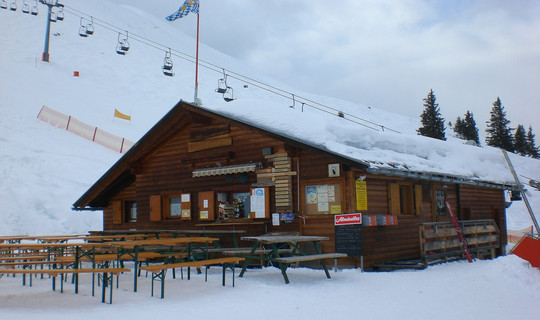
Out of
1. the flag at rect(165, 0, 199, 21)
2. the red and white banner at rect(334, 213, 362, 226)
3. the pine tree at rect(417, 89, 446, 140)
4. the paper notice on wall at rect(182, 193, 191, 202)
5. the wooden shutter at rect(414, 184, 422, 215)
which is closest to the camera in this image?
the red and white banner at rect(334, 213, 362, 226)

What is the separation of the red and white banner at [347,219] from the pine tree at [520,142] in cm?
5061

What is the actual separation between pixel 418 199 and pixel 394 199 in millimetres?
1305

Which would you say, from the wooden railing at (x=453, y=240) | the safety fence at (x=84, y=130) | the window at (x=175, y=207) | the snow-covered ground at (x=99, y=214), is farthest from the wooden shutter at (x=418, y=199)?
the safety fence at (x=84, y=130)

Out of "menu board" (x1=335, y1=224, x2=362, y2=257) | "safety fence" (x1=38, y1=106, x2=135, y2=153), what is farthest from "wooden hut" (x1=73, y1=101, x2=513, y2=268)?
"safety fence" (x1=38, y1=106, x2=135, y2=153)

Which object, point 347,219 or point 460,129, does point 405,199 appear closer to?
point 347,219

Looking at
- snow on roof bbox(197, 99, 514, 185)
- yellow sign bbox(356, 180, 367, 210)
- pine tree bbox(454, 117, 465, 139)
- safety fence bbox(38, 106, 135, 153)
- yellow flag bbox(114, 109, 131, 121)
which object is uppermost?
pine tree bbox(454, 117, 465, 139)

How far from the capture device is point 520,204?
35531 mm

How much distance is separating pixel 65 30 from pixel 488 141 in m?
51.1

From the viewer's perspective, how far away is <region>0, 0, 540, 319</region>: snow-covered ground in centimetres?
748

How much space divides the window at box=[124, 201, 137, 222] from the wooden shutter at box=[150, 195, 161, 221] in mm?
2184

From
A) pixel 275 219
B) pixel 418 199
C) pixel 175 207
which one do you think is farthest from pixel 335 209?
pixel 175 207

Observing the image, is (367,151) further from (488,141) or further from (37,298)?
(488,141)

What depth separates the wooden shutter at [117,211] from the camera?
59.2ft

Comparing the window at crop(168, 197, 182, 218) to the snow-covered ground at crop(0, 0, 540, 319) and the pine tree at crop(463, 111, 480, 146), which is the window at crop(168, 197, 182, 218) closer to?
the snow-covered ground at crop(0, 0, 540, 319)
